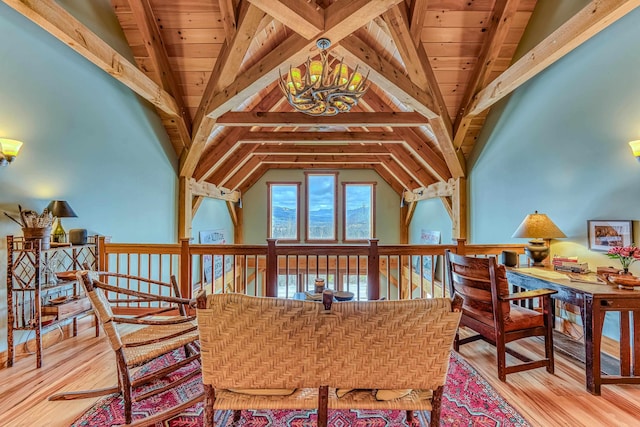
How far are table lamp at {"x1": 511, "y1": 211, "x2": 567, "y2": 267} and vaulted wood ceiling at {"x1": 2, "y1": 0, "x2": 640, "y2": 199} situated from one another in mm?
1526

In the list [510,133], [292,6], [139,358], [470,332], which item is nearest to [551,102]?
[510,133]

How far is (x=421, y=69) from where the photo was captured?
147 inches

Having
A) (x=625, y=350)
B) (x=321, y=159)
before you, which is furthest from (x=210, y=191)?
(x=625, y=350)

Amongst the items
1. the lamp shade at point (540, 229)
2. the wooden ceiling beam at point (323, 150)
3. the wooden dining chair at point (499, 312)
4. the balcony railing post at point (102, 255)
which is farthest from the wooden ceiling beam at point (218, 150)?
the lamp shade at point (540, 229)

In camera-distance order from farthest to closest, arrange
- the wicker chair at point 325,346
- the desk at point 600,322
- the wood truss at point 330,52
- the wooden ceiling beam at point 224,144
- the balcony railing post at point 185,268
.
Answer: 1. the wooden ceiling beam at point 224,144
2. the balcony railing post at point 185,268
3. the wood truss at point 330,52
4. the desk at point 600,322
5. the wicker chair at point 325,346

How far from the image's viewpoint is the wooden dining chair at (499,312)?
2174 mm

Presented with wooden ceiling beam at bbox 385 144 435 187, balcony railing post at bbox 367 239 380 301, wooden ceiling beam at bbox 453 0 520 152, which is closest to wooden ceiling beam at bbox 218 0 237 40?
balcony railing post at bbox 367 239 380 301

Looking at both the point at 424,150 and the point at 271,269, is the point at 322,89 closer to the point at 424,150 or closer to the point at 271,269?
the point at 271,269

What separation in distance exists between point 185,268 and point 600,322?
3.80 m

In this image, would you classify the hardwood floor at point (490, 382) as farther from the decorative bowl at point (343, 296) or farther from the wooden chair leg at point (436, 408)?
the decorative bowl at point (343, 296)

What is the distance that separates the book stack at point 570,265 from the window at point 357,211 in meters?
6.08

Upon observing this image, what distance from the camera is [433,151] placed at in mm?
5457

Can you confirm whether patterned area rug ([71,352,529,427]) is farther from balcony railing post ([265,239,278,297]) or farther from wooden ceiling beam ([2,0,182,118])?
wooden ceiling beam ([2,0,182,118])

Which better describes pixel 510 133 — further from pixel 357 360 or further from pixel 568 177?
pixel 357 360
